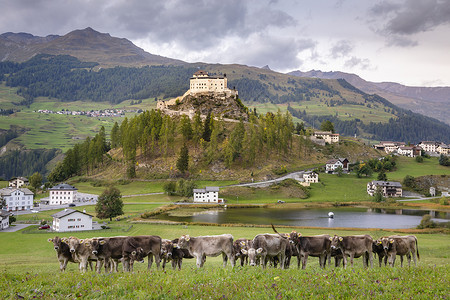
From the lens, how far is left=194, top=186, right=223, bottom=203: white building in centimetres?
10162

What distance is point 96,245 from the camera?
76.7 ft

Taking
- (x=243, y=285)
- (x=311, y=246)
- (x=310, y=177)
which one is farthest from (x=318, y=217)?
(x=243, y=285)

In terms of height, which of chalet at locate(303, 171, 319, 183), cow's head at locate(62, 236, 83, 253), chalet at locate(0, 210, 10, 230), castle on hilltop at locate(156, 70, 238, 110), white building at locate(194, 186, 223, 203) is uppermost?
castle on hilltop at locate(156, 70, 238, 110)

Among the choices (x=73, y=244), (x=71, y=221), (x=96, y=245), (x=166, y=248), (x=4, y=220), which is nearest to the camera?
(x=96, y=245)

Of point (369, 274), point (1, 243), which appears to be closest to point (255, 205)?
point (1, 243)

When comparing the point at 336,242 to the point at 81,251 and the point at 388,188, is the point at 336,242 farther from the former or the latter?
the point at 388,188

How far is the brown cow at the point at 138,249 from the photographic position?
23.7 m

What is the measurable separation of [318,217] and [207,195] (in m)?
35.6

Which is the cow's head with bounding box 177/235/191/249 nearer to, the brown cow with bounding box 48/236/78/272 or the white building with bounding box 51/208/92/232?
the brown cow with bounding box 48/236/78/272

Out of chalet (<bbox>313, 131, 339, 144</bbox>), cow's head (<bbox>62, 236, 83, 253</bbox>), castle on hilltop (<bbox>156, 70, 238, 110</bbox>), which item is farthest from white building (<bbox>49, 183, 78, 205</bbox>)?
chalet (<bbox>313, 131, 339, 144</bbox>)

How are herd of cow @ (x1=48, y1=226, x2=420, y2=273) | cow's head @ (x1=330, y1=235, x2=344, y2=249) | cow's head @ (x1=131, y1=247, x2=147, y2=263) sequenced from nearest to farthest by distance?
cow's head @ (x1=330, y1=235, x2=344, y2=249) → herd of cow @ (x1=48, y1=226, x2=420, y2=273) → cow's head @ (x1=131, y1=247, x2=147, y2=263)

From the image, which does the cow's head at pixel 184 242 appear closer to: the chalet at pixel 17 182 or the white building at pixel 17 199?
the white building at pixel 17 199

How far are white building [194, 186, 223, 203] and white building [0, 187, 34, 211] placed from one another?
46388 mm

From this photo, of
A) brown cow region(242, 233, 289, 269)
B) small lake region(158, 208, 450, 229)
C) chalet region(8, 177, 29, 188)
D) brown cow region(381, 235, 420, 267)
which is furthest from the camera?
chalet region(8, 177, 29, 188)
